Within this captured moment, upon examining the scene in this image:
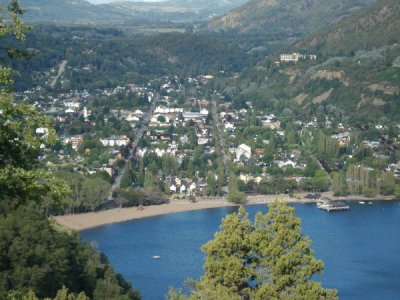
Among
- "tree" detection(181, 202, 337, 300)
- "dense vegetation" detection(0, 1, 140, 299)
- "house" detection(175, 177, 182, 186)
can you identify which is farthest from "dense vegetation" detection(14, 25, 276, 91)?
"tree" detection(181, 202, 337, 300)

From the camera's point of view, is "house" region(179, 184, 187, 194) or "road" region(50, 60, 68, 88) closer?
"house" region(179, 184, 187, 194)

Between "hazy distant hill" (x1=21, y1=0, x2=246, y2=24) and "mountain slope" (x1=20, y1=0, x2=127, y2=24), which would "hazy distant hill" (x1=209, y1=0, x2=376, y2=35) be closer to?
"hazy distant hill" (x1=21, y1=0, x2=246, y2=24)

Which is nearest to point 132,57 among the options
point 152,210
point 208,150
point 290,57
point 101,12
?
point 290,57

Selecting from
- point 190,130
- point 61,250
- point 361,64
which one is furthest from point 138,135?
point 61,250

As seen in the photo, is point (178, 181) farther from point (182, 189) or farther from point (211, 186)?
point (211, 186)

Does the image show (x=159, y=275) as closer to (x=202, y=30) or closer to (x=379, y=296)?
(x=379, y=296)

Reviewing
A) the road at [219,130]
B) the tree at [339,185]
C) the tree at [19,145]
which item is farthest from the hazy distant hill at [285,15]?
the tree at [19,145]
